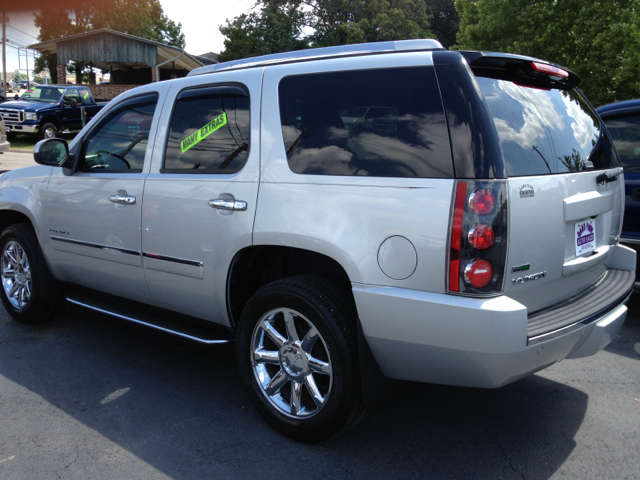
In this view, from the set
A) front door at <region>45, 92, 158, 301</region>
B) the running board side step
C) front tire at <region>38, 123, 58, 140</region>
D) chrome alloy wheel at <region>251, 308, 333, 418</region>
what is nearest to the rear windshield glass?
chrome alloy wheel at <region>251, 308, 333, 418</region>

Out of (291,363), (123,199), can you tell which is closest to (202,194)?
(123,199)

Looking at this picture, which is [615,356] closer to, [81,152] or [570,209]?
[570,209]

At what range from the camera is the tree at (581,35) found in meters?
14.8

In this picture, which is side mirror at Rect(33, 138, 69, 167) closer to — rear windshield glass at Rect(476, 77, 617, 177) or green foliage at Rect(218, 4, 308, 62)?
rear windshield glass at Rect(476, 77, 617, 177)

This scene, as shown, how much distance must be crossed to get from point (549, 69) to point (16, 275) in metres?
4.28

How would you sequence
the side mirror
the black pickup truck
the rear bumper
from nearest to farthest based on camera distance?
the rear bumper < the side mirror < the black pickup truck

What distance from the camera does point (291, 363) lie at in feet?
10.0

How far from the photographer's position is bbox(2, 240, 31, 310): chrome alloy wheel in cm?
471

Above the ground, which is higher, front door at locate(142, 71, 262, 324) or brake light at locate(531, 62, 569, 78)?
brake light at locate(531, 62, 569, 78)

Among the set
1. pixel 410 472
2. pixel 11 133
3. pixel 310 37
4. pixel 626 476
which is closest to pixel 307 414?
pixel 410 472

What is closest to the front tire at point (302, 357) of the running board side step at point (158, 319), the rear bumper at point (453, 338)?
the rear bumper at point (453, 338)

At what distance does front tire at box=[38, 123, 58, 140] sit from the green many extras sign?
63.5 ft

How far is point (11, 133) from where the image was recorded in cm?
2131

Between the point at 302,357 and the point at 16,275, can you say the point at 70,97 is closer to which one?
the point at 16,275
